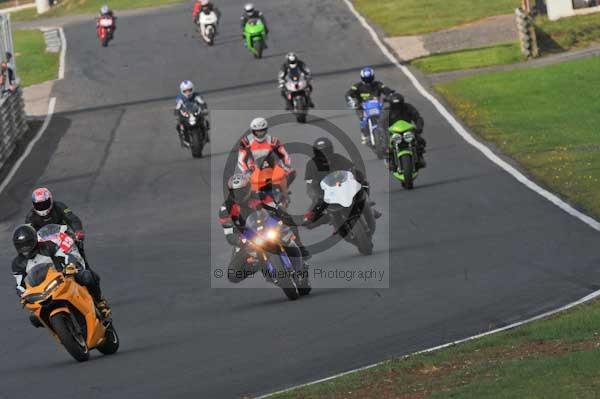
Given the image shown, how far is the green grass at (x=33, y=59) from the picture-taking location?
49094mm

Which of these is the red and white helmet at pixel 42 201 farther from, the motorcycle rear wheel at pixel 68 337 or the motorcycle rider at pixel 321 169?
the motorcycle rider at pixel 321 169

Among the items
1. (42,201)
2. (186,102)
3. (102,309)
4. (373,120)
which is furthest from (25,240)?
(186,102)

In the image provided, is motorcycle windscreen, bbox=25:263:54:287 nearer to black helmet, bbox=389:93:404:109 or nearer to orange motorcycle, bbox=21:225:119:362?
orange motorcycle, bbox=21:225:119:362

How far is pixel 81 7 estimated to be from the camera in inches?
2832

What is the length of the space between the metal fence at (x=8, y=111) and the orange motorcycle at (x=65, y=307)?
19.2m

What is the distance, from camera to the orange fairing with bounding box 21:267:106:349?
13.5m

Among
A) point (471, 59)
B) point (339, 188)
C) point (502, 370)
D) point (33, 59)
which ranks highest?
point (339, 188)

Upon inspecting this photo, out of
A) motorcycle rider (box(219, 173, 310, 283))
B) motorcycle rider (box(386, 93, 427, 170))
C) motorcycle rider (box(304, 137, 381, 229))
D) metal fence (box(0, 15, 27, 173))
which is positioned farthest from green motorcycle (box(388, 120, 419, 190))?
metal fence (box(0, 15, 27, 173))

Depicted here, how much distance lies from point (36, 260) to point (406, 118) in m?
11.4

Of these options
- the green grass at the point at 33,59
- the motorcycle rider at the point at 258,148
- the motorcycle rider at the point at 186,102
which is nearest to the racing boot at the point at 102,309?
the motorcycle rider at the point at 258,148

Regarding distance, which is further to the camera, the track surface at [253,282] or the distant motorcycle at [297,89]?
the distant motorcycle at [297,89]

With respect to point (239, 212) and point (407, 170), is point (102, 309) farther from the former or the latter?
point (407, 170)

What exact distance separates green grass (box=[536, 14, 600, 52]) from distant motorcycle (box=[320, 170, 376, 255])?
24.5 m

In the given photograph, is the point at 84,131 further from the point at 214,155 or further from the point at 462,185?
the point at 462,185
